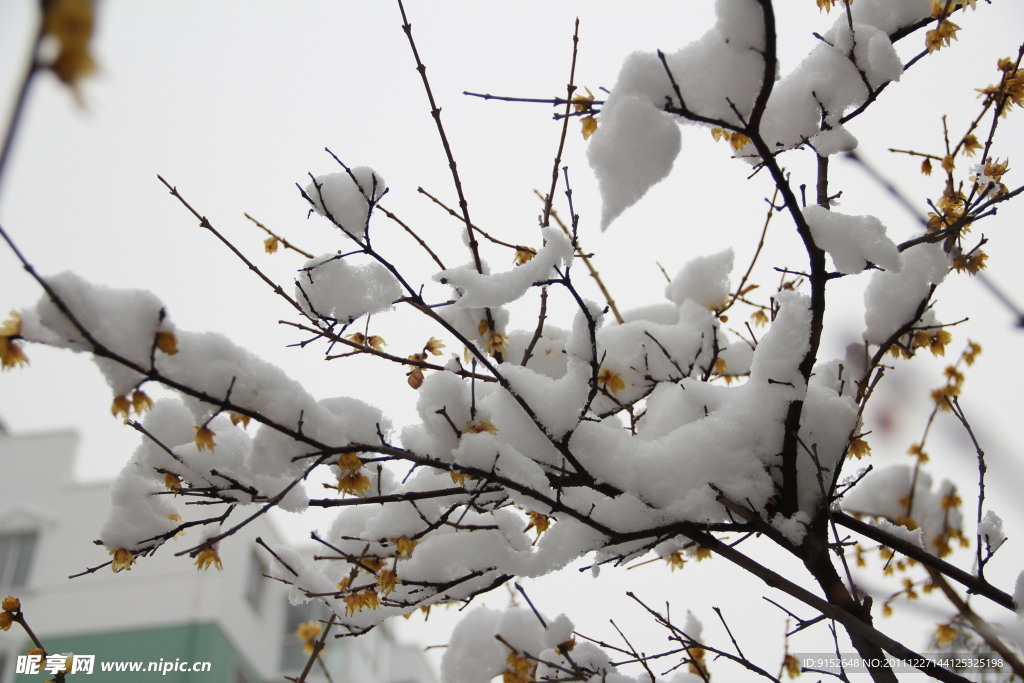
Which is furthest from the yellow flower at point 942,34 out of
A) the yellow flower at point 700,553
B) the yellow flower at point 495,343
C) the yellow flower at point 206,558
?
the yellow flower at point 206,558

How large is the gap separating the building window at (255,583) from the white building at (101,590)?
0.02 metres

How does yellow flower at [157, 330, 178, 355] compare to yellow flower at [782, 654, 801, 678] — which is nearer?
yellow flower at [157, 330, 178, 355]

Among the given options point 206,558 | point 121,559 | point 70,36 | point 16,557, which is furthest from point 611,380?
point 16,557

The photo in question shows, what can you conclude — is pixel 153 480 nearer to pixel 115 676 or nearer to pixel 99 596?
pixel 115 676

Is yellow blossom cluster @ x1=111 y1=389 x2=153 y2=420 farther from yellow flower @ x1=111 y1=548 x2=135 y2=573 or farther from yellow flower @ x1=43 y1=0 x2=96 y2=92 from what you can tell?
yellow flower @ x1=43 y1=0 x2=96 y2=92

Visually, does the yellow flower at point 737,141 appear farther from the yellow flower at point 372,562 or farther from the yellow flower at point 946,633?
the yellow flower at point 946,633

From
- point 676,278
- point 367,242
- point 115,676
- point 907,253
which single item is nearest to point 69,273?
point 367,242

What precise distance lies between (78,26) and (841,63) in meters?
1.81

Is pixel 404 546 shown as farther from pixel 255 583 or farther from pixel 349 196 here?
pixel 255 583

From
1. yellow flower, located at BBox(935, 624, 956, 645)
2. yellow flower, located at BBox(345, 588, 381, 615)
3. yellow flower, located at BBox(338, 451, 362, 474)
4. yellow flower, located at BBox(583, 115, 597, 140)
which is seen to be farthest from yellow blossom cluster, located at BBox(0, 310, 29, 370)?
yellow flower, located at BBox(935, 624, 956, 645)

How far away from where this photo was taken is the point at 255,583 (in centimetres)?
1341

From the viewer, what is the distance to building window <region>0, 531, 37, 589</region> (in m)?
11.6

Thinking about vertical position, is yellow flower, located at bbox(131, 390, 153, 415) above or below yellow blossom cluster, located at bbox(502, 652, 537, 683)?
above

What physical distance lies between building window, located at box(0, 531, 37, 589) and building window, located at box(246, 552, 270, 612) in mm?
3279
